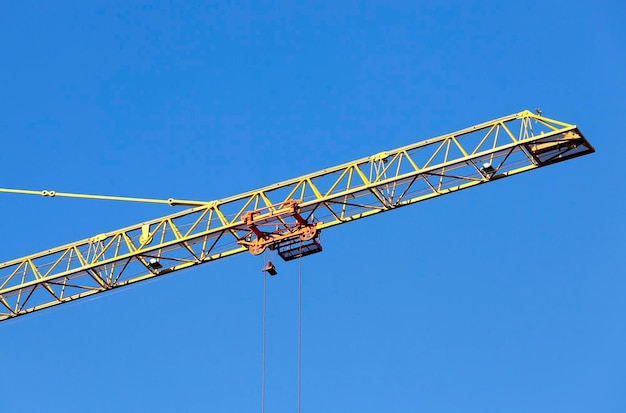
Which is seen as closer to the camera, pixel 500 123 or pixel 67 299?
pixel 500 123

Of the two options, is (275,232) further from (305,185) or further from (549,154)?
(549,154)

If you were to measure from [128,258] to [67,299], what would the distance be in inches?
169

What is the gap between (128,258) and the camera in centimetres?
7962

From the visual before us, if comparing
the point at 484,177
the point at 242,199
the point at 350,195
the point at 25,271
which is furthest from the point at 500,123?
the point at 25,271

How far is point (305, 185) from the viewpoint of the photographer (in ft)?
252

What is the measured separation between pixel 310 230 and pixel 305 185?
2.29 meters

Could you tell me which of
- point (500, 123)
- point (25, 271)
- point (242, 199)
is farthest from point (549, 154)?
point (25, 271)

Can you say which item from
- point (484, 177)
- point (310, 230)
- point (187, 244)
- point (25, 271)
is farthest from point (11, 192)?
point (484, 177)

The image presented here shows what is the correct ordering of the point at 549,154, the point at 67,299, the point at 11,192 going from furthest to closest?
the point at 11,192 → the point at 67,299 → the point at 549,154

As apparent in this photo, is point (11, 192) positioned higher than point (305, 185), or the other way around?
point (11, 192)

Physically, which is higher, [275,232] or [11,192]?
[11,192]

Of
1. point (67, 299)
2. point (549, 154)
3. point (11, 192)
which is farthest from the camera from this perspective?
point (11, 192)

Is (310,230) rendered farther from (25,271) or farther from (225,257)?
(25,271)

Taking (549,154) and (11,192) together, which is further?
(11,192)
